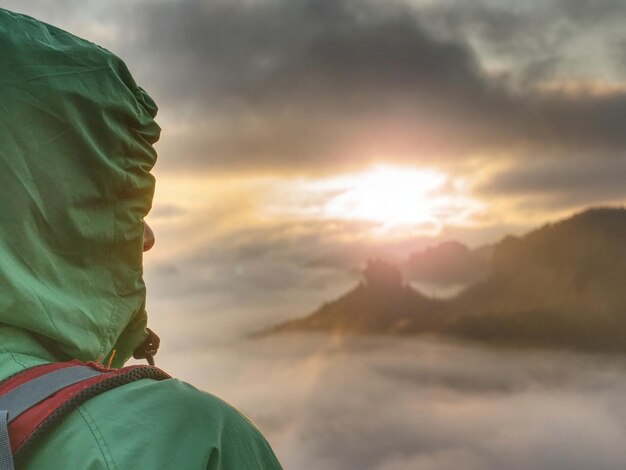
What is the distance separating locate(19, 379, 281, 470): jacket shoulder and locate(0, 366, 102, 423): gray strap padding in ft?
0.36

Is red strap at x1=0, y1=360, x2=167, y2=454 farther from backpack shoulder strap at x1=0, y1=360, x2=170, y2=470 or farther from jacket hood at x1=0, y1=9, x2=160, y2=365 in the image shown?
jacket hood at x1=0, y1=9, x2=160, y2=365

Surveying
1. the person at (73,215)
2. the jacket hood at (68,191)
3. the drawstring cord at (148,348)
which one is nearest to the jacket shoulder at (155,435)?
the person at (73,215)

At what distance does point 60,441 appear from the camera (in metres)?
2.13

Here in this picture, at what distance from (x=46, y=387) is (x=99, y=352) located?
78 centimetres

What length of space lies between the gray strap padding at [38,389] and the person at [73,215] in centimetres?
11

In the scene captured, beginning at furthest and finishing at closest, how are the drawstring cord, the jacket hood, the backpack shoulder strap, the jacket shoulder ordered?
the drawstring cord
the jacket hood
the backpack shoulder strap
the jacket shoulder

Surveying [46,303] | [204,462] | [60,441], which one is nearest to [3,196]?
[46,303]

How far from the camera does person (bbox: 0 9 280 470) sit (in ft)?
7.18

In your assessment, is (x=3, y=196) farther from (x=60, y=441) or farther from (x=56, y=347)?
(x=60, y=441)

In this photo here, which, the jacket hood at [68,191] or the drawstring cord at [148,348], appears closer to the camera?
the jacket hood at [68,191]

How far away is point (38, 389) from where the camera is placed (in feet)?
7.27

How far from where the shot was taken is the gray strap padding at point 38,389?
7.14 feet

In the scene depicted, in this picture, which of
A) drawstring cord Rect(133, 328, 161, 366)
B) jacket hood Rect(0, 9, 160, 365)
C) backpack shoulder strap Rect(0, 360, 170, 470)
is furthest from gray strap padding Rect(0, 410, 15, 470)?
drawstring cord Rect(133, 328, 161, 366)

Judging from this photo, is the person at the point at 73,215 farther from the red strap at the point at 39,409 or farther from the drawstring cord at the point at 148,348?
the drawstring cord at the point at 148,348
